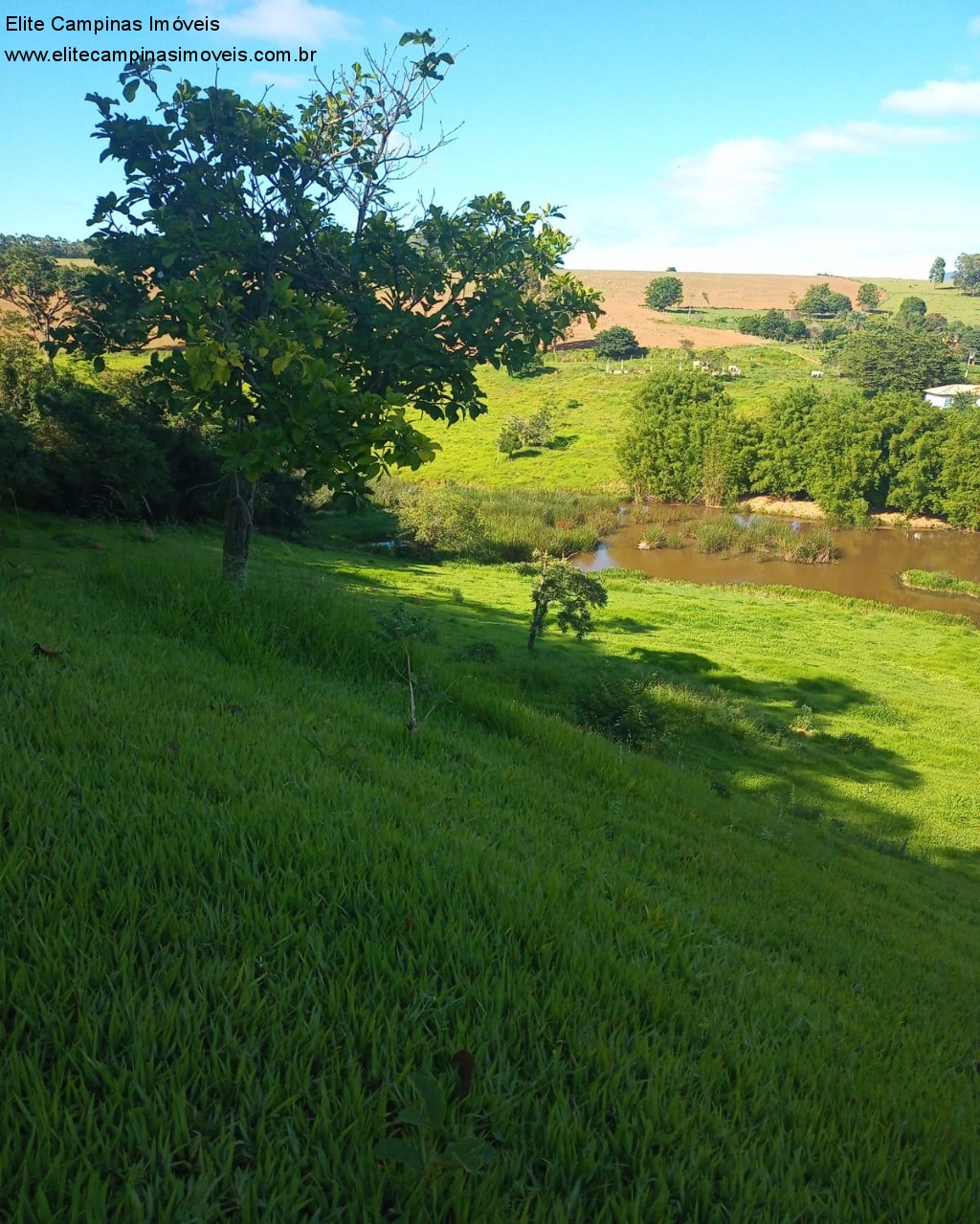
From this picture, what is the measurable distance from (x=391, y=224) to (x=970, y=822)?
13.9 meters

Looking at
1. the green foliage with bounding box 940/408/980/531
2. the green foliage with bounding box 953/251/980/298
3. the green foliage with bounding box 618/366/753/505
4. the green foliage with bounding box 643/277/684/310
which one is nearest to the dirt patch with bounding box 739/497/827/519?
the green foliage with bounding box 618/366/753/505

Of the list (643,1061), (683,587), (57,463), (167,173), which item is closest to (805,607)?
(683,587)

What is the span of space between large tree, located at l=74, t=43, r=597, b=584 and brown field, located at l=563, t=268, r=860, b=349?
11285 cm

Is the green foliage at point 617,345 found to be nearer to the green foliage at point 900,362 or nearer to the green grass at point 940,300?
the green foliage at point 900,362

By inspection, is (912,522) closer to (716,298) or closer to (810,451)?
(810,451)

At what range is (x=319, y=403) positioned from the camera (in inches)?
232

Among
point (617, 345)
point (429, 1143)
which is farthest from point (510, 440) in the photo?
point (429, 1143)

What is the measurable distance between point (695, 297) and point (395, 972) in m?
187

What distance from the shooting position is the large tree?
6.24m

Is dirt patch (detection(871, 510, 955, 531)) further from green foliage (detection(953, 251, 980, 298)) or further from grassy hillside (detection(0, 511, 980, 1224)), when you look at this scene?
green foliage (detection(953, 251, 980, 298))

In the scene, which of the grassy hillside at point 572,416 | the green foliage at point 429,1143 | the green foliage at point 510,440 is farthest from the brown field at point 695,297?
the green foliage at point 429,1143

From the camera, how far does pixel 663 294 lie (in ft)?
508

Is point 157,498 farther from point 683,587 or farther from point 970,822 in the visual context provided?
point 683,587

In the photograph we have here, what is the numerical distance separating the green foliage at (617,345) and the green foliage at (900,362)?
28056 millimetres
